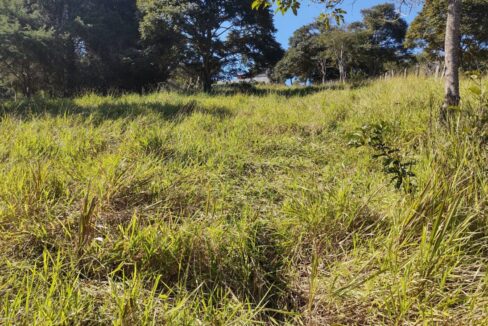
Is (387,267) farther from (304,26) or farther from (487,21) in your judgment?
(304,26)

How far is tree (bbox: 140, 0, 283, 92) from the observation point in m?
11.2

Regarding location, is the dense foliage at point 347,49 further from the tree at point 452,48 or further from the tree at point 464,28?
the tree at point 452,48

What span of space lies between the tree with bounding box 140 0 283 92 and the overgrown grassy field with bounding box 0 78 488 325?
975 cm

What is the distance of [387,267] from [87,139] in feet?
9.19

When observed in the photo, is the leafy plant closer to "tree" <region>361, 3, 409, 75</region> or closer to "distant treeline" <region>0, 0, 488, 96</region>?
"distant treeline" <region>0, 0, 488, 96</region>

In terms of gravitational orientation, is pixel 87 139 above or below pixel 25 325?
above

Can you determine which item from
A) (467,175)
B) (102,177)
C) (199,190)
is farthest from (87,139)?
(467,175)

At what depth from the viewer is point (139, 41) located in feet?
42.1

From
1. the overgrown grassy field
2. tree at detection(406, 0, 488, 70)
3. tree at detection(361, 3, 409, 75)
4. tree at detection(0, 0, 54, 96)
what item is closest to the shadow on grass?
the overgrown grassy field

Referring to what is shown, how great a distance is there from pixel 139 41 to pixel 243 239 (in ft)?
45.4

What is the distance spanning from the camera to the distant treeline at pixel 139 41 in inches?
447

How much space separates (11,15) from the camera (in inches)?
474

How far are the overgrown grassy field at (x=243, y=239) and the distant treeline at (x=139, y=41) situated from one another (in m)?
9.51

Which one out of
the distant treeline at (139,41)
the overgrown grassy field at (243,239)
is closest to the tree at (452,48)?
the overgrown grassy field at (243,239)
